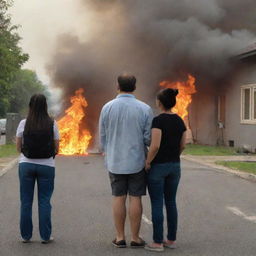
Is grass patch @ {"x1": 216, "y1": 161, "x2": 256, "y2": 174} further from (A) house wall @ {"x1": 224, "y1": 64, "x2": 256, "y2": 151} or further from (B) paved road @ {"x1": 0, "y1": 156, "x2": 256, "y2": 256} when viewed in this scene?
(A) house wall @ {"x1": 224, "y1": 64, "x2": 256, "y2": 151}

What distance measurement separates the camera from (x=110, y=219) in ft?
24.0

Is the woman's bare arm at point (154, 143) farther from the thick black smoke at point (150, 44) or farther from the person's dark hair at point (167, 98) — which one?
the thick black smoke at point (150, 44)

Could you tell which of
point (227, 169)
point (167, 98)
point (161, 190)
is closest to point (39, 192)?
point (161, 190)

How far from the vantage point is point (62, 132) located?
65.2 feet

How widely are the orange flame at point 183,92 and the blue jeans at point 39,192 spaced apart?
17213 millimetres

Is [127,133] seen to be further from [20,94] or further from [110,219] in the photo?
[20,94]

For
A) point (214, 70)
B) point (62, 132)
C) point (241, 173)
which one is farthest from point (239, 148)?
point (241, 173)

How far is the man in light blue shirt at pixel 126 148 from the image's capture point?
18.3 ft

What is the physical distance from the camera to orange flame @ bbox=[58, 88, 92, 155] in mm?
19859

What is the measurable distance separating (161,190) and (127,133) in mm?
662

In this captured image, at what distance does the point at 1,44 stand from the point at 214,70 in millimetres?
10542

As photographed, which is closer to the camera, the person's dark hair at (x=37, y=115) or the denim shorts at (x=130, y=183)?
the denim shorts at (x=130, y=183)

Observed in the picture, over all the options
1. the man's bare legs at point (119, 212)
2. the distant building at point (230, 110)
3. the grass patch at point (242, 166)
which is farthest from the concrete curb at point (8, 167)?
the distant building at point (230, 110)

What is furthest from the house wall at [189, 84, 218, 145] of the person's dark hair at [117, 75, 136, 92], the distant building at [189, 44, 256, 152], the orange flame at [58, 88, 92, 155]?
the person's dark hair at [117, 75, 136, 92]
